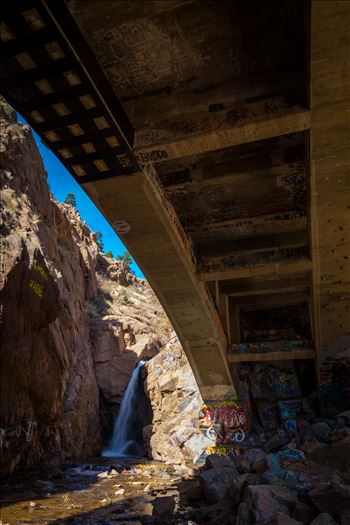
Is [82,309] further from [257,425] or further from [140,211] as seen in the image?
[140,211]

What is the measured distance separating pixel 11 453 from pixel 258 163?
12.9 m

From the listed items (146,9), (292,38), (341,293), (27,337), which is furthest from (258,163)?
(27,337)

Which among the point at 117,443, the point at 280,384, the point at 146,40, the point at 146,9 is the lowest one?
the point at 117,443

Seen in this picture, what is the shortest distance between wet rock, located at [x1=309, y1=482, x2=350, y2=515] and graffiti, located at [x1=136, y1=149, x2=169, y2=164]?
5038 mm

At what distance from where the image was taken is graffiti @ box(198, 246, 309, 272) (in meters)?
8.51

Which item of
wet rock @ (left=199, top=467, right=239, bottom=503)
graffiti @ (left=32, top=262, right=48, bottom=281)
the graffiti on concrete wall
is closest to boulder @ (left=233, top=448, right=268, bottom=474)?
wet rock @ (left=199, top=467, right=239, bottom=503)

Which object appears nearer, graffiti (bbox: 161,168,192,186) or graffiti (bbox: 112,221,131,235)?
graffiti (bbox: 161,168,192,186)

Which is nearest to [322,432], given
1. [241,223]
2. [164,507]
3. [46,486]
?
[164,507]

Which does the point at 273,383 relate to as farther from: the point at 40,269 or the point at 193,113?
the point at 193,113

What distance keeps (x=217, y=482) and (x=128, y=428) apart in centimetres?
1879

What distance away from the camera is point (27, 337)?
14.0m

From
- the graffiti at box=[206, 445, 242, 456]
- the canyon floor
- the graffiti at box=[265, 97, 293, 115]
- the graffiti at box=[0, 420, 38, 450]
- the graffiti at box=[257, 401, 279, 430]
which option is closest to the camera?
the graffiti at box=[265, 97, 293, 115]

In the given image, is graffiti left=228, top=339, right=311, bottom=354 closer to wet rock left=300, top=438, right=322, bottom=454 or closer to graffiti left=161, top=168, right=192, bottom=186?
wet rock left=300, top=438, right=322, bottom=454

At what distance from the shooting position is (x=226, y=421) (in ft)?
39.6
